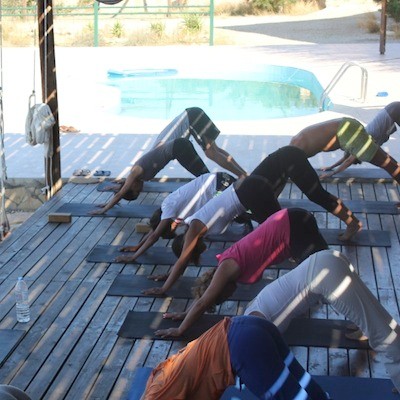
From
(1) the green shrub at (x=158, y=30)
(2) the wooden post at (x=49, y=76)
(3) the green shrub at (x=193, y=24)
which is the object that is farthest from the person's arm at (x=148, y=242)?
(1) the green shrub at (x=158, y=30)

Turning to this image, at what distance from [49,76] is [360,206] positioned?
8.76ft

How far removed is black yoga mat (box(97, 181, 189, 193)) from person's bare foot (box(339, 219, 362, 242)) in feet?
5.75

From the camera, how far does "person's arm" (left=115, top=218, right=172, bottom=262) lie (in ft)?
16.5

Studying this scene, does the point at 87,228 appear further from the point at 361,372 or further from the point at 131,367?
the point at 361,372

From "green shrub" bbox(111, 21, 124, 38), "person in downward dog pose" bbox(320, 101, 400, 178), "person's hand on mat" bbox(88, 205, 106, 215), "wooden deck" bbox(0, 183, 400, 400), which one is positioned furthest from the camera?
"green shrub" bbox(111, 21, 124, 38)

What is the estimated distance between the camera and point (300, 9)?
23047 millimetres

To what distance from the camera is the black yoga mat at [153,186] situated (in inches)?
271

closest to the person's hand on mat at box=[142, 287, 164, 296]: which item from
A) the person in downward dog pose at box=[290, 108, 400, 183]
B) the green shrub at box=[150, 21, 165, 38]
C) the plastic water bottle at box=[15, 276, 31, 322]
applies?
the plastic water bottle at box=[15, 276, 31, 322]

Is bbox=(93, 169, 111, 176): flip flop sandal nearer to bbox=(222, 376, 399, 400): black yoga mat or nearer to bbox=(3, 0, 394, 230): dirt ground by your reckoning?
bbox=(222, 376, 399, 400): black yoga mat

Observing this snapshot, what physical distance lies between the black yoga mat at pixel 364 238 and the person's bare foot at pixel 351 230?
0.09 ft

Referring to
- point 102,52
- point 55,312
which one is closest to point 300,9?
point 102,52

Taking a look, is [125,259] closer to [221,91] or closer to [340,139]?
[340,139]

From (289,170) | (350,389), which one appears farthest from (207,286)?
(289,170)

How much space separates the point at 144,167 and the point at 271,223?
76.8 inches
